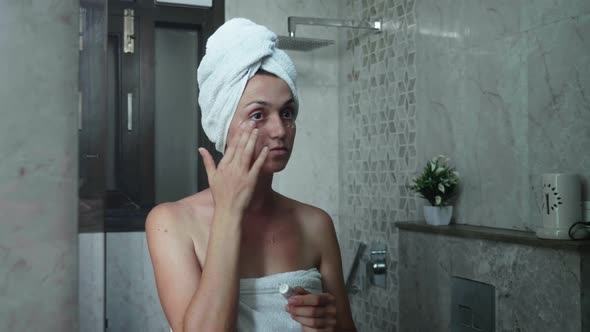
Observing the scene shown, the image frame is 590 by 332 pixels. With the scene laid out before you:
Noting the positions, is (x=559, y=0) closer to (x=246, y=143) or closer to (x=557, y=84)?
(x=557, y=84)

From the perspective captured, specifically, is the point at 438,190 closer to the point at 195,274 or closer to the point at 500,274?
the point at 500,274

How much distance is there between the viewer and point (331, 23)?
2100mm

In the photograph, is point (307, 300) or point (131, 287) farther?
point (131, 287)

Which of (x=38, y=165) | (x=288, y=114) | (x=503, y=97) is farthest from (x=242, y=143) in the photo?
(x=503, y=97)

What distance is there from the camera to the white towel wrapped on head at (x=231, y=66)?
0.93 metres

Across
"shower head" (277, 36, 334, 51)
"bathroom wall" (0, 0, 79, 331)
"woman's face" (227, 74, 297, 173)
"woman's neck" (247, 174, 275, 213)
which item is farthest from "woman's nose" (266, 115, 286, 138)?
"shower head" (277, 36, 334, 51)

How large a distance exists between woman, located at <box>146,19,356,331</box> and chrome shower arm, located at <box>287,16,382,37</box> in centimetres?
110

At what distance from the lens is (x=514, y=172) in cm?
156

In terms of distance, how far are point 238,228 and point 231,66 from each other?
0.26 m

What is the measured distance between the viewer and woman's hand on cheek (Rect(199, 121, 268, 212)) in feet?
2.91

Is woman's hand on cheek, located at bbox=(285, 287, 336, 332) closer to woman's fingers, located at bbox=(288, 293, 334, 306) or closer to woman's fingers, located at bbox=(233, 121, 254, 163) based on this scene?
woman's fingers, located at bbox=(288, 293, 334, 306)

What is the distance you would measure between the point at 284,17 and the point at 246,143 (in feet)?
5.38

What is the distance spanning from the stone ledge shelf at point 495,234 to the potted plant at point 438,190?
0.03 m

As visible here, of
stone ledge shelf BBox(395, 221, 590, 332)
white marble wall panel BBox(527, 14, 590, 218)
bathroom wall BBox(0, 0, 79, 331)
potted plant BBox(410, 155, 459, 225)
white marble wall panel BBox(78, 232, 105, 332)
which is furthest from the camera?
potted plant BBox(410, 155, 459, 225)
